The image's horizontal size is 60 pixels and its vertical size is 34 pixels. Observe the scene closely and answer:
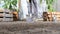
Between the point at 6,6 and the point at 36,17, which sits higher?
the point at 6,6

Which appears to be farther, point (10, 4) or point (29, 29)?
point (10, 4)

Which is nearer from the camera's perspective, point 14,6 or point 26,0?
point 26,0

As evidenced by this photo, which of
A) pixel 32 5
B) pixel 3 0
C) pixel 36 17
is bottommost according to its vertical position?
pixel 36 17

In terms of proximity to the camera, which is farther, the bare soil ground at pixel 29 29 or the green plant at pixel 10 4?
the green plant at pixel 10 4

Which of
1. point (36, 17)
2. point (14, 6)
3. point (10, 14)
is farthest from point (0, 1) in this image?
point (36, 17)

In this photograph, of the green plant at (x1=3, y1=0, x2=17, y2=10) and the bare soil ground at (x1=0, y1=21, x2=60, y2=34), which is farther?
the green plant at (x1=3, y1=0, x2=17, y2=10)

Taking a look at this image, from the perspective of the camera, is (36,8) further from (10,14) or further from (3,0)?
(3,0)

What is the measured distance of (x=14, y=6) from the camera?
12.5ft

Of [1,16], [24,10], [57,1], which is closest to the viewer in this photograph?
[24,10]

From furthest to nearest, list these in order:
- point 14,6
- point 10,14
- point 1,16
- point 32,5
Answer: point 14,6, point 10,14, point 1,16, point 32,5

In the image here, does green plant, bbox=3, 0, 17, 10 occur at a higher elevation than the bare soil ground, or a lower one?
higher

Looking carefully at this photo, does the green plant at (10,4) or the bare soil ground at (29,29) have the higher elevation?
the green plant at (10,4)

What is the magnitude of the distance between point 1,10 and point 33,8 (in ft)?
4.33

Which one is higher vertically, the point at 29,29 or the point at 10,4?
the point at 10,4
